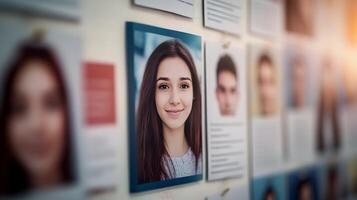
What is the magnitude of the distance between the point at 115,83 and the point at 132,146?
294 millimetres

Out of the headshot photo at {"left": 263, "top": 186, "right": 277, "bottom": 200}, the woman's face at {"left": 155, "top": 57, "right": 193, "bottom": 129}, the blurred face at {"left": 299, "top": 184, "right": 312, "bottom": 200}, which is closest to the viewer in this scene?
the woman's face at {"left": 155, "top": 57, "right": 193, "bottom": 129}

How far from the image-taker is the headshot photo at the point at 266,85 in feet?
9.31

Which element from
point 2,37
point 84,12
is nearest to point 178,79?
point 84,12

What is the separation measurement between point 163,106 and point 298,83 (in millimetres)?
1600

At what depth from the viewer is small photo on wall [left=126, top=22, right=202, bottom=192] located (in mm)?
1894

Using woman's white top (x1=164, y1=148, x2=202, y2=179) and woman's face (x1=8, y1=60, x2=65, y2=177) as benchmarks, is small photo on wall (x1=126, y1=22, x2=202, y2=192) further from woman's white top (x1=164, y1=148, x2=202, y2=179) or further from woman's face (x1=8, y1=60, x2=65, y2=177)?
woman's face (x1=8, y1=60, x2=65, y2=177)

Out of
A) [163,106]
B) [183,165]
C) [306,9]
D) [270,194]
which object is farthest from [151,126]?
[306,9]

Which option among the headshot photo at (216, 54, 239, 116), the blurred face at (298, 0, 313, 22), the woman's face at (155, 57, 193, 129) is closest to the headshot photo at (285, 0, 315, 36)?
the blurred face at (298, 0, 313, 22)

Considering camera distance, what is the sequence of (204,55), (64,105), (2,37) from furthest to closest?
(204,55) < (64,105) < (2,37)

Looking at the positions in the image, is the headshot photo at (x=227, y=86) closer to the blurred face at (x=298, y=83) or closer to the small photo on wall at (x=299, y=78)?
the small photo on wall at (x=299, y=78)

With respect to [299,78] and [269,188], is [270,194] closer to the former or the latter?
[269,188]

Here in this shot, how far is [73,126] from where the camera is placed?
1.63 metres

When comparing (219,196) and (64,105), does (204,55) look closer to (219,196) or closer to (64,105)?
(219,196)

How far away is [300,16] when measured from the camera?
3311 millimetres
